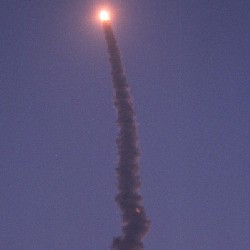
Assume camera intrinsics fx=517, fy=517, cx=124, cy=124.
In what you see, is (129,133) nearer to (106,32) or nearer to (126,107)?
(126,107)

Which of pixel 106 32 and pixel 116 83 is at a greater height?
pixel 106 32

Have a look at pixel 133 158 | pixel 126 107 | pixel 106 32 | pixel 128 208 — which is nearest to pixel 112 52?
pixel 106 32

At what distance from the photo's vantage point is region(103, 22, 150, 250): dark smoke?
64812 mm

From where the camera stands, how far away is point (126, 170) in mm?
67188

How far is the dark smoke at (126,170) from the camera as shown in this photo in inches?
2552

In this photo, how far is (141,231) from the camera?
6494 cm

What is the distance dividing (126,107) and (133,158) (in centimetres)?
707

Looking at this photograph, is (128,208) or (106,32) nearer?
(128,208)

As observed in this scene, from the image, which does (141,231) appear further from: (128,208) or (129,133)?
(129,133)

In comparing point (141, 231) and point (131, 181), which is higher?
point (131, 181)

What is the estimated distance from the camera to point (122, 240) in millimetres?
64750

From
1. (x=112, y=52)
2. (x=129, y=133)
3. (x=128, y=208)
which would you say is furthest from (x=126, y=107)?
(x=128, y=208)

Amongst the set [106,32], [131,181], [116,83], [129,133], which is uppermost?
[106,32]

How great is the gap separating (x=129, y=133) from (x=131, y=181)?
21.3 feet
